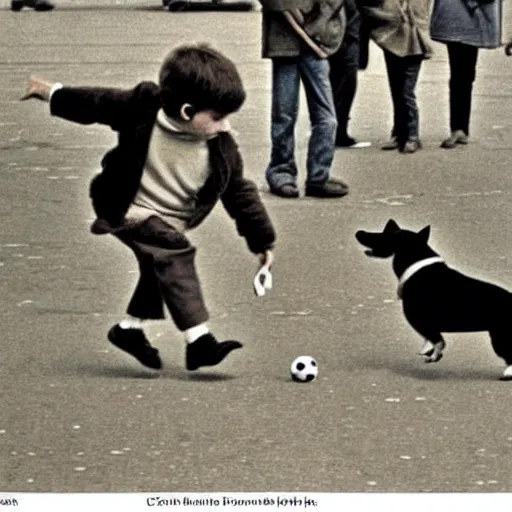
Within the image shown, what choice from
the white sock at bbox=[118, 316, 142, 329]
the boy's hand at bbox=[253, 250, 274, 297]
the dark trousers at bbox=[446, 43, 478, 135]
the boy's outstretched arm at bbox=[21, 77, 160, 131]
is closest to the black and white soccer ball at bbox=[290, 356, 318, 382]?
the white sock at bbox=[118, 316, 142, 329]

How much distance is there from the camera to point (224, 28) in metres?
15.9

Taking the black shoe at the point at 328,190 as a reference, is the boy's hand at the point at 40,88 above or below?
above

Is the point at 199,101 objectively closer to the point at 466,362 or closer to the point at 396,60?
the point at 466,362

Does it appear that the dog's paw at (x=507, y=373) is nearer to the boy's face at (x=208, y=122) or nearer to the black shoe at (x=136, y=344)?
the black shoe at (x=136, y=344)

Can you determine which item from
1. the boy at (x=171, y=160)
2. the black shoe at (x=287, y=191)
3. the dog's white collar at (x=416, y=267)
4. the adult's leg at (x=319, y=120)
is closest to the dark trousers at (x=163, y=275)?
the boy at (x=171, y=160)

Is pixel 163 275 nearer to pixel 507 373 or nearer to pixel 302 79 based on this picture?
pixel 507 373

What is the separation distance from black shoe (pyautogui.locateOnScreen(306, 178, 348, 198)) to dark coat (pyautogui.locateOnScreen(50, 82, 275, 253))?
3.40 m

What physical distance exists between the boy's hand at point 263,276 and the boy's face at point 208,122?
367mm

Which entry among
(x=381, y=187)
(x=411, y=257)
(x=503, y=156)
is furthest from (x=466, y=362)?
(x=503, y=156)

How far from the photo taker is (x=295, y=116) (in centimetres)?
894

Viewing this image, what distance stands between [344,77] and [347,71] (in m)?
0.07

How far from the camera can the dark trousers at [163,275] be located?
17.5ft

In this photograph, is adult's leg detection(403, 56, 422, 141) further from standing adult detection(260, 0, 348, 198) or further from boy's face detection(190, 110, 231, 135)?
boy's face detection(190, 110, 231, 135)

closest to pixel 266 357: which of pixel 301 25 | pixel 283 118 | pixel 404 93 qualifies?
pixel 301 25
